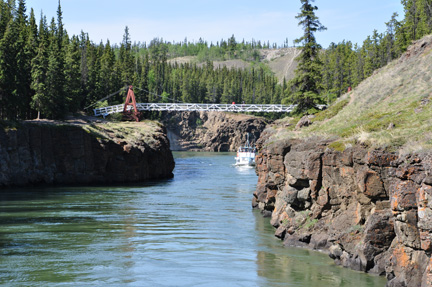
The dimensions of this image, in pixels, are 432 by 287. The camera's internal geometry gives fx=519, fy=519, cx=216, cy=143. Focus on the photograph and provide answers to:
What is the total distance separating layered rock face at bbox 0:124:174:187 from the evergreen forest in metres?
4.95

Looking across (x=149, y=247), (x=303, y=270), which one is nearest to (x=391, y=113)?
(x=303, y=270)


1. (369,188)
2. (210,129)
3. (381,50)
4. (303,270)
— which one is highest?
(381,50)

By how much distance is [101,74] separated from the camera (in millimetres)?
101500

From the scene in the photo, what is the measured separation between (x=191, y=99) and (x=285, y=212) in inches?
5512

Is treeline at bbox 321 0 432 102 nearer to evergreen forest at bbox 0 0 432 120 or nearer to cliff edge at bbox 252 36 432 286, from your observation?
evergreen forest at bbox 0 0 432 120

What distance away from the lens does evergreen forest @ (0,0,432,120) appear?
65875 mm

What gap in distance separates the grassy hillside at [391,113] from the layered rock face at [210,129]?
109 meters

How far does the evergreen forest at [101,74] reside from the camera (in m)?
65.9

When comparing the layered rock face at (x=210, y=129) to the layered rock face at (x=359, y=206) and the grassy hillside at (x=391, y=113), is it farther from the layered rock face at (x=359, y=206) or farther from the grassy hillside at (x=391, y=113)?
the layered rock face at (x=359, y=206)

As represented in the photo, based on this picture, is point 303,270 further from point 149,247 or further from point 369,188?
point 149,247

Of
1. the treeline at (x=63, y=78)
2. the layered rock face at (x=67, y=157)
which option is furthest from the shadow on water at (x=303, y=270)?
the treeline at (x=63, y=78)

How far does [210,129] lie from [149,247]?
461ft

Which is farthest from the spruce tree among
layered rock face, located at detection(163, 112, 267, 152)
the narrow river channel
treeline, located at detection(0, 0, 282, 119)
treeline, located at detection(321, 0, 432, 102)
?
layered rock face, located at detection(163, 112, 267, 152)

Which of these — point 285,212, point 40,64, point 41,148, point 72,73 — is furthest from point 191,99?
point 285,212
